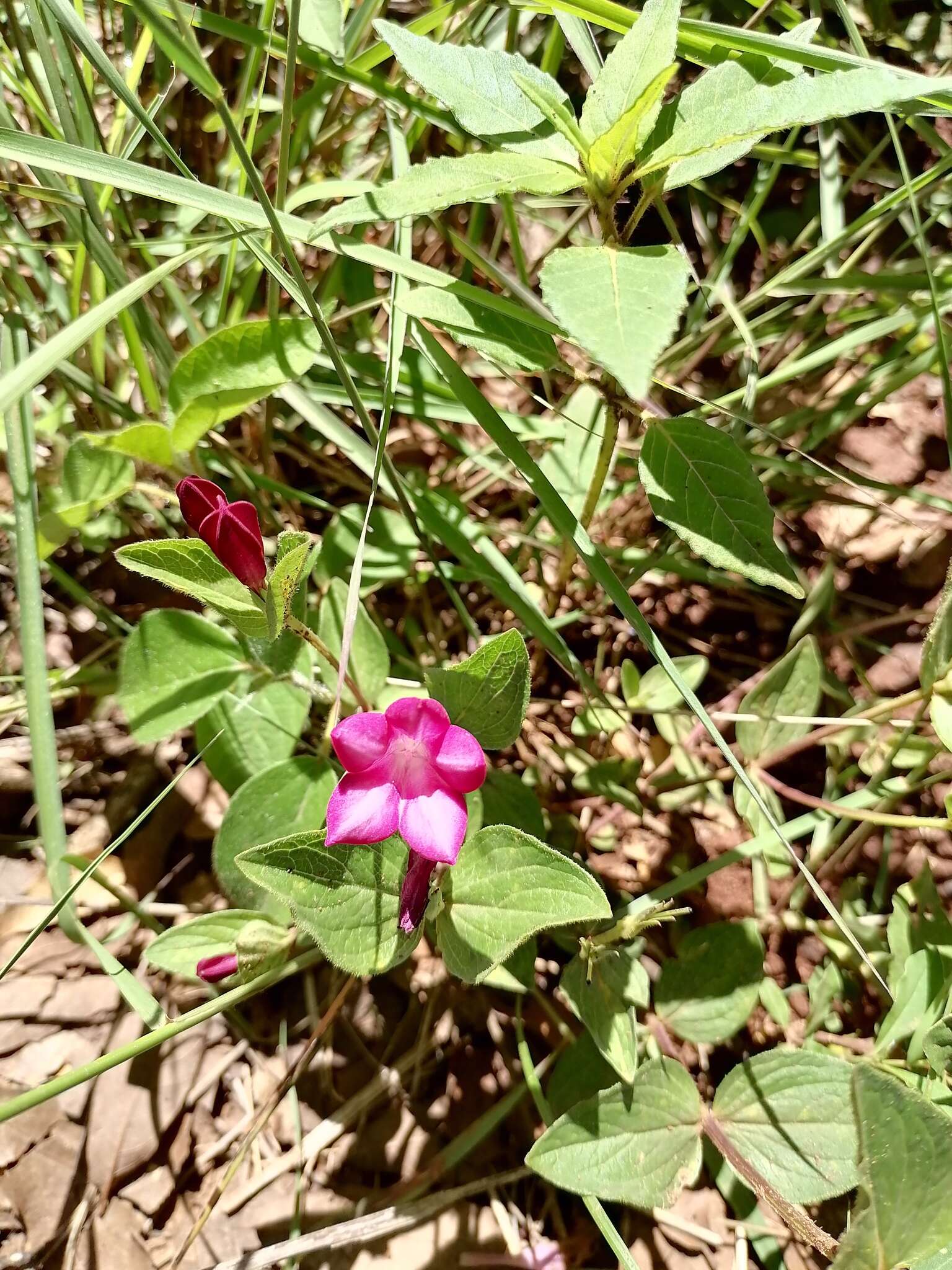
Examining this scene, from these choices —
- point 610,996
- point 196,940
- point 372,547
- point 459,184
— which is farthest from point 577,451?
point 196,940

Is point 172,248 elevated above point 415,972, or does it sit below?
above

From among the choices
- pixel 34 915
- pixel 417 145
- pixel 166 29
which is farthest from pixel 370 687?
pixel 417 145

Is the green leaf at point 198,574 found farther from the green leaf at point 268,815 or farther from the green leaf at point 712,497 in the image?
the green leaf at point 712,497

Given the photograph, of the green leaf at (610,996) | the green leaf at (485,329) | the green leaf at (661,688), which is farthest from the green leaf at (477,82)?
the green leaf at (610,996)

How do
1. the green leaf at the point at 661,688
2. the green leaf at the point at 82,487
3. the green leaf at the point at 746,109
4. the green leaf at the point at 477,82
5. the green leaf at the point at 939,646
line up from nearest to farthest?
the green leaf at the point at 746,109 < the green leaf at the point at 477,82 < the green leaf at the point at 939,646 < the green leaf at the point at 82,487 < the green leaf at the point at 661,688

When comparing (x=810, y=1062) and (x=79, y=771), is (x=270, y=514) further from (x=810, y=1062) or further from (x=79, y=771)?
(x=810, y=1062)

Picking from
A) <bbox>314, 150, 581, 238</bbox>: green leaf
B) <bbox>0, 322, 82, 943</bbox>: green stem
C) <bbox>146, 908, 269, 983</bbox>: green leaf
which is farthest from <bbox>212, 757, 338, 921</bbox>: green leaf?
<bbox>314, 150, 581, 238</bbox>: green leaf

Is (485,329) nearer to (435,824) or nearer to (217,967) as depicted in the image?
(435,824)
